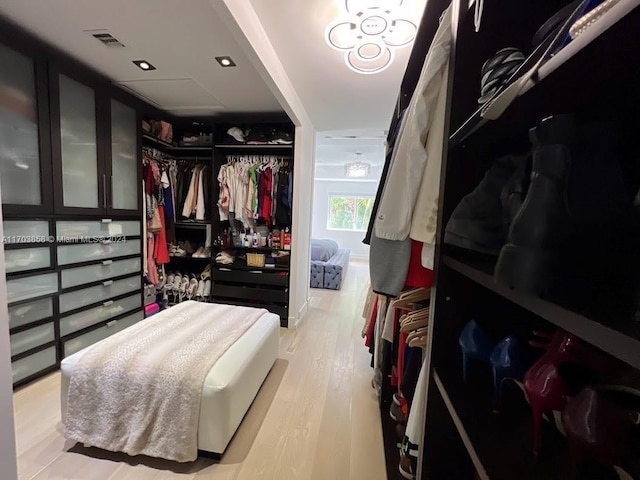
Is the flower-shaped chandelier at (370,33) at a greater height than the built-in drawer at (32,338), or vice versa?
the flower-shaped chandelier at (370,33)

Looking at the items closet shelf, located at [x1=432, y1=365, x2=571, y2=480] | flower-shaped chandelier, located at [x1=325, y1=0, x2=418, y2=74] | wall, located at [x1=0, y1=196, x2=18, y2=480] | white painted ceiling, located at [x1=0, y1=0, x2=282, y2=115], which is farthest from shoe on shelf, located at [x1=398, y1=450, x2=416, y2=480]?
white painted ceiling, located at [x1=0, y1=0, x2=282, y2=115]

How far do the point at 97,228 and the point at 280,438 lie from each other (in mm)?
2258

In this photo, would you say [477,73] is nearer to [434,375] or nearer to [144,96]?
[434,375]

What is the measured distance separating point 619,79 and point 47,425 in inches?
104

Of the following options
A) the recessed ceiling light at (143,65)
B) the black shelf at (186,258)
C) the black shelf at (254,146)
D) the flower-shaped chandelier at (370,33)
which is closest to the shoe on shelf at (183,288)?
the black shelf at (186,258)

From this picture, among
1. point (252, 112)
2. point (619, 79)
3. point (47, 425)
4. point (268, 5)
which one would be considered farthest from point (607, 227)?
point (252, 112)

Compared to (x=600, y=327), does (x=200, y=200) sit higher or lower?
higher

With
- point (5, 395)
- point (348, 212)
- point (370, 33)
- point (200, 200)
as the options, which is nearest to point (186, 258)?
point (200, 200)

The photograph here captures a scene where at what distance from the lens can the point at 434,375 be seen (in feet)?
2.52

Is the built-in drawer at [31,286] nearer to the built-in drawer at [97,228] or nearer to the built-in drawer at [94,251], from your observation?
the built-in drawer at [94,251]

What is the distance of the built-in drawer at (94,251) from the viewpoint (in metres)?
2.17

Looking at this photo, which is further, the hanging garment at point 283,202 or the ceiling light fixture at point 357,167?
the ceiling light fixture at point 357,167

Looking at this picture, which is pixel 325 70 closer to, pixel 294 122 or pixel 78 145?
pixel 294 122

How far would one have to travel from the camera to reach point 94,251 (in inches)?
95.1
